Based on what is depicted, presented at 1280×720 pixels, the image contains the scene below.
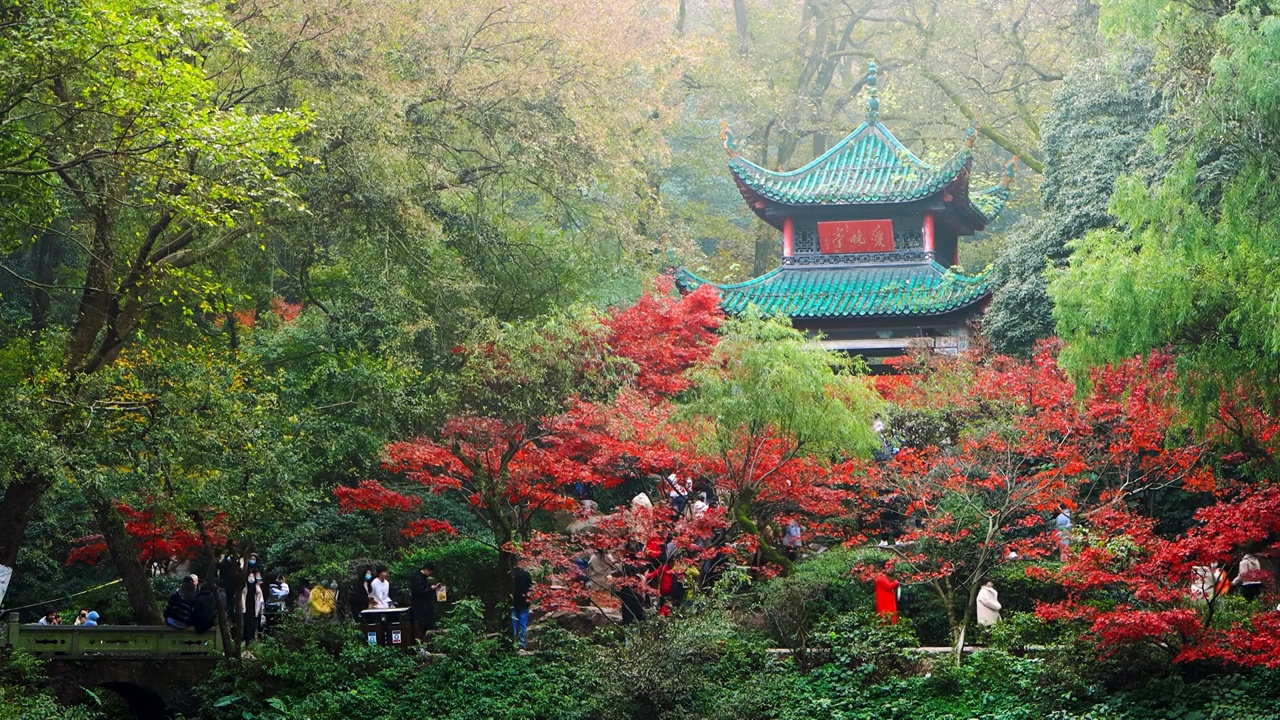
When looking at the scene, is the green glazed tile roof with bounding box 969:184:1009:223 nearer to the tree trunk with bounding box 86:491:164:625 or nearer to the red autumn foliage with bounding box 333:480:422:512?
the red autumn foliage with bounding box 333:480:422:512

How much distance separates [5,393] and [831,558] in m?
9.59

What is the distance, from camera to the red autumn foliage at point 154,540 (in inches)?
703

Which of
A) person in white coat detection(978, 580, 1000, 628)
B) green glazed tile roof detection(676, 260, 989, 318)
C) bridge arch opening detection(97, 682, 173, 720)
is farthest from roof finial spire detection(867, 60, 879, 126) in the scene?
bridge arch opening detection(97, 682, 173, 720)

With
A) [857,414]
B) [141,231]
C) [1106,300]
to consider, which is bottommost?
[857,414]

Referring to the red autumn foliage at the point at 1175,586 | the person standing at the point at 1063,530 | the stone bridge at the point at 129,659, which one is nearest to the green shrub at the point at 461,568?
the stone bridge at the point at 129,659

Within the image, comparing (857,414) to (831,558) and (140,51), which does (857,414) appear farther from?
(140,51)

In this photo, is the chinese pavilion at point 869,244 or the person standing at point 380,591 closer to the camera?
the person standing at point 380,591

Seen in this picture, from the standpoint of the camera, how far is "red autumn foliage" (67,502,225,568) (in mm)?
17844

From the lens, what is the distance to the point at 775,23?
37.9m

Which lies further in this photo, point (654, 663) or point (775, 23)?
point (775, 23)

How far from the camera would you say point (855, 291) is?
25.0 meters

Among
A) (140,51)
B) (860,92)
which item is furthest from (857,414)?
(860,92)

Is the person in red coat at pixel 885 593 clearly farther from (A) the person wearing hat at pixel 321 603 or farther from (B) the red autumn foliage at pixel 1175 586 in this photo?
(A) the person wearing hat at pixel 321 603

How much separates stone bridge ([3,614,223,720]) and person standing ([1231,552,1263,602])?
37.7 feet
